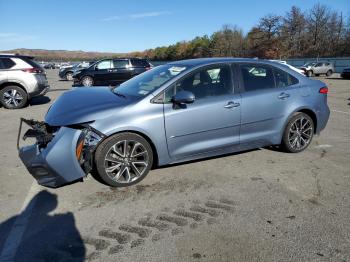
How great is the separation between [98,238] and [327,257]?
6.85 feet

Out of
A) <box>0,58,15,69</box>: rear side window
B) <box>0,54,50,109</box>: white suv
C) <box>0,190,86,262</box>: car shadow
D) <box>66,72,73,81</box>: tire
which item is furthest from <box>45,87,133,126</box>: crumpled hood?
<box>66,72,73,81</box>: tire

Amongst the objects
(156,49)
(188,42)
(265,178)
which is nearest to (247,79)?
(265,178)

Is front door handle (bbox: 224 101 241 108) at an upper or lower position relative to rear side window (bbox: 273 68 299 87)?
lower

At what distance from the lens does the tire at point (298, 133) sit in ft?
18.3

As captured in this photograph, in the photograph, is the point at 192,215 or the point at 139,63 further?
the point at 139,63

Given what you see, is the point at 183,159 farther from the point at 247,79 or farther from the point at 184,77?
the point at 247,79

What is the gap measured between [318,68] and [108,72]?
23.4 m

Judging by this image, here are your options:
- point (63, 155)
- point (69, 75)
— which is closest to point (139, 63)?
point (69, 75)

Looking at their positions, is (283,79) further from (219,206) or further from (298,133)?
(219,206)

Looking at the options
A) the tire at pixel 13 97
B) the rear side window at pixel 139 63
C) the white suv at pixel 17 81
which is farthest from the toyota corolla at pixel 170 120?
the rear side window at pixel 139 63

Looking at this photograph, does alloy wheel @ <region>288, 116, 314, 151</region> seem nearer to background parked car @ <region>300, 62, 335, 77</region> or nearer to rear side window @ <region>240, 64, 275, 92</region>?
rear side window @ <region>240, 64, 275, 92</region>

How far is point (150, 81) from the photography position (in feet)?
16.5

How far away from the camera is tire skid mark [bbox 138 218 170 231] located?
343cm

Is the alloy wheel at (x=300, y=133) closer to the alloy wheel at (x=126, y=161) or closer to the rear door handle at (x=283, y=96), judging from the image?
the rear door handle at (x=283, y=96)
